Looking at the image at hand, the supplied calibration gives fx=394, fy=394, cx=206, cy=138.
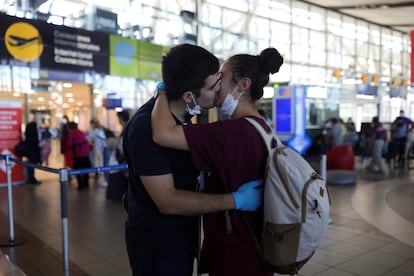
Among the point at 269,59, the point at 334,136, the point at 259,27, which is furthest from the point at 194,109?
the point at 259,27

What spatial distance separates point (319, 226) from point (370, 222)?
15.8 ft

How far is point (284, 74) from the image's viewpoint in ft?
68.1

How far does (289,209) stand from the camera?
1420 mm

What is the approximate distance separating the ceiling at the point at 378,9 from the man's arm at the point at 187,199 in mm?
21722

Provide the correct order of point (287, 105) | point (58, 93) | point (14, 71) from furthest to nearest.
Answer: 1. point (287, 105)
2. point (58, 93)
3. point (14, 71)

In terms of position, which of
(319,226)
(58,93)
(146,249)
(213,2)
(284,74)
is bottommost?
(146,249)

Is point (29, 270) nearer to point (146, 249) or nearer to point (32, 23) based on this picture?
point (146, 249)

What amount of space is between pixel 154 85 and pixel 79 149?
18.6 ft

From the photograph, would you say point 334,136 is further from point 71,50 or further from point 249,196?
point 249,196

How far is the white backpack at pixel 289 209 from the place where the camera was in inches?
55.6

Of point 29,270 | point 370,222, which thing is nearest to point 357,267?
point 370,222

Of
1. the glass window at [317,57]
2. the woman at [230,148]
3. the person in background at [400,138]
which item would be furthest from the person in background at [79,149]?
the glass window at [317,57]

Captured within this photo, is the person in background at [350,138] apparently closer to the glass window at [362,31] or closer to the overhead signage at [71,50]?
the overhead signage at [71,50]

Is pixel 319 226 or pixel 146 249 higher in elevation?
pixel 319 226
